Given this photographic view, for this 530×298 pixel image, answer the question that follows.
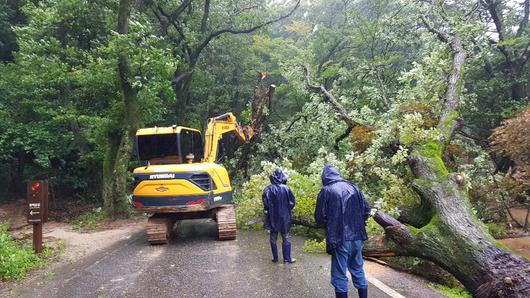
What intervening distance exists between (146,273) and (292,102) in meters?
17.9

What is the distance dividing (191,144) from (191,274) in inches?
177

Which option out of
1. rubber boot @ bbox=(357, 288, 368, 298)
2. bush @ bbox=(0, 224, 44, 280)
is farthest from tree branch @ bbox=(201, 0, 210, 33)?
rubber boot @ bbox=(357, 288, 368, 298)

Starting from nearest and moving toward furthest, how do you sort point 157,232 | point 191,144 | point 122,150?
point 157,232
point 191,144
point 122,150

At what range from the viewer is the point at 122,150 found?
534 inches

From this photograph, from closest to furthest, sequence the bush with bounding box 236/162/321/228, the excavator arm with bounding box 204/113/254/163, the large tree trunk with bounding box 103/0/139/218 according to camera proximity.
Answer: the bush with bounding box 236/162/321/228, the excavator arm with bounding box 204/113/254/163, the large tree trunk with bounding box 103/0/139/218

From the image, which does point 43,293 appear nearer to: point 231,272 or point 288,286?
point 231,272

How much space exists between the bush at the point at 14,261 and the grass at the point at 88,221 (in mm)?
4222

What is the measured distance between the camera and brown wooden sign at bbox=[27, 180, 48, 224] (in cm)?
804

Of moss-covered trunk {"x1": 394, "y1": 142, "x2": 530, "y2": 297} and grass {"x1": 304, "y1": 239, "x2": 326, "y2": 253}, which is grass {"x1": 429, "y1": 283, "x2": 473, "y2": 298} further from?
grass {"x1": 304, "y1": 239, "x2": 326, "y2": 253}

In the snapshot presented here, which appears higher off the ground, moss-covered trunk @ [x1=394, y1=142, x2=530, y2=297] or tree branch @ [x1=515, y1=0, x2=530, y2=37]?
tree branch @ [x1=515, y1=0, x2=530, y2=37]

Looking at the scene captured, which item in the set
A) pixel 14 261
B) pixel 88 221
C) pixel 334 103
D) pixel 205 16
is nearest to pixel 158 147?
pixel 14 261

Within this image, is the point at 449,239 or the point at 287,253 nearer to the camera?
the point at 449,239

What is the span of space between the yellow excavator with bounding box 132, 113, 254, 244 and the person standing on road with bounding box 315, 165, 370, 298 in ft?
14.4

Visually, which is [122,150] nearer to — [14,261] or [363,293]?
[14,261]
